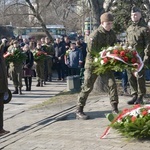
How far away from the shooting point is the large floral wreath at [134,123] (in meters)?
7.29

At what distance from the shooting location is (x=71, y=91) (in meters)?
14.5

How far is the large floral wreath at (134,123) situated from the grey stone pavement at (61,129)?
15 centimetres

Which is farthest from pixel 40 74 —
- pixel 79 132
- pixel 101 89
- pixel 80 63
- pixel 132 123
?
pixel 132 123

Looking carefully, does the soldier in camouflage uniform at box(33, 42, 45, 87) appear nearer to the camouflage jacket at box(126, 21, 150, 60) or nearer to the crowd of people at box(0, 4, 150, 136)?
the crowd of people at box(0, 4, 150, 136)

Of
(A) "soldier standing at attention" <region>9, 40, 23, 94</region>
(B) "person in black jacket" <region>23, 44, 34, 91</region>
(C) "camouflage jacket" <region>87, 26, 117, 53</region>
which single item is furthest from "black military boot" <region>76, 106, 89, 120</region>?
(B) "person in black jacket" <region>23, 44, 34, 91</region>

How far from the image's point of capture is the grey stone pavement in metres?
7.40

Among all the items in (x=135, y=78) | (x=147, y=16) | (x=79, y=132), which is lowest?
(x=79, y=132)

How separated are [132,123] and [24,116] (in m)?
3.71

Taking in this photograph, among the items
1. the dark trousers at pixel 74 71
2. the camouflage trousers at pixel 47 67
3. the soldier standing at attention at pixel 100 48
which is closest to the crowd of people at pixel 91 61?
the soldier standing at attention at pixel 100 48

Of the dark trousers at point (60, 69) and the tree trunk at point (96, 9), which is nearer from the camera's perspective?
the tree trunk at point (96, 9)

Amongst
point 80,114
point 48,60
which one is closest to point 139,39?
point 80,114

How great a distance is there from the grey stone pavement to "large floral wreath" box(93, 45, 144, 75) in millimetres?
1085

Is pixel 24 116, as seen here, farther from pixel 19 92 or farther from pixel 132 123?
pixel 19 92

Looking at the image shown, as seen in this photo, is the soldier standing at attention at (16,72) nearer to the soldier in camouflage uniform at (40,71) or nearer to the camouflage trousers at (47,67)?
the soldier in camouflage uniform at (40,71)
